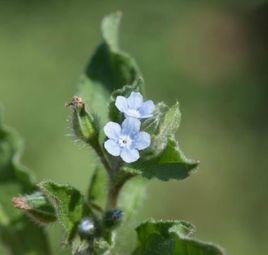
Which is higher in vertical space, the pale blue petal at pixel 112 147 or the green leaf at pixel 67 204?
the pale blue petal at pixel 112 147

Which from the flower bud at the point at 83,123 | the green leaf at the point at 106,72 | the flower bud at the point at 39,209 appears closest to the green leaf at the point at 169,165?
the flower bud at the point at 83,123

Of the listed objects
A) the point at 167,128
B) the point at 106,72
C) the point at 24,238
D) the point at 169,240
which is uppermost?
the point at 106,72

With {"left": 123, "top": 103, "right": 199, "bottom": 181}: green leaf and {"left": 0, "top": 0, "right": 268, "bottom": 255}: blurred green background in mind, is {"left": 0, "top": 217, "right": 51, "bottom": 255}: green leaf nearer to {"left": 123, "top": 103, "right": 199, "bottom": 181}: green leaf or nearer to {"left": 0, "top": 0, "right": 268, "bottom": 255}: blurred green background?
{"left": 123, "top": 103, "right": 199, "bottom": 181}: green leaf

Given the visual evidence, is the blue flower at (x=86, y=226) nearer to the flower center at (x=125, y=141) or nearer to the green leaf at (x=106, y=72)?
the flower center at (x=125, y=141)

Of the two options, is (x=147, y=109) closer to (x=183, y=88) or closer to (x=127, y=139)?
(x=127, y=139)

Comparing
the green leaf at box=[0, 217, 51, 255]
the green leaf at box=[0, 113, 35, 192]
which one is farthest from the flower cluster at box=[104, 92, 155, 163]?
the green leaf at box=[0, 217, 51, 255]

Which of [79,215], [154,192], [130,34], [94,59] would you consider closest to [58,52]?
[130,34]

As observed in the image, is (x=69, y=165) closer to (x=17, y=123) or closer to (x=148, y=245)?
(x=17, y=123)

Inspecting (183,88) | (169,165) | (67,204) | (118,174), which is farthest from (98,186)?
(183,88)
